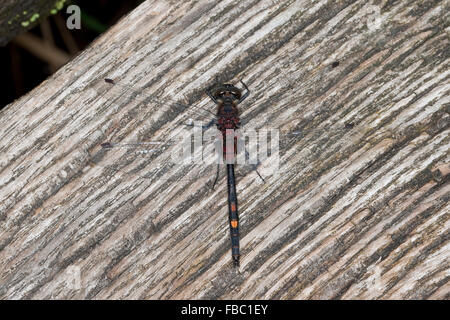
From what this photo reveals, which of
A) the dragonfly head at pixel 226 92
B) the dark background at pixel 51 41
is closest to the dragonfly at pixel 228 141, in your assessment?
the dragonfly head at pixel 226 92

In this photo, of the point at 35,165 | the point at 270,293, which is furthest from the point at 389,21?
the point at 35,165

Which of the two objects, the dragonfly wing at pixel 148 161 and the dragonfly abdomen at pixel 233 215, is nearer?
the dragonfly abdomen at pixel 233 215

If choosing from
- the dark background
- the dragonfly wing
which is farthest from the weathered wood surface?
the dark background

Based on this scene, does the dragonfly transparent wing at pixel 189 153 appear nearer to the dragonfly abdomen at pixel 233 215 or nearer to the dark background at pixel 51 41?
the dragonfly abdomen at pixel 233 215

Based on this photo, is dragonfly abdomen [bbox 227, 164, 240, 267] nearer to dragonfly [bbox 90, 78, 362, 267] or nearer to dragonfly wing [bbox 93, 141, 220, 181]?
dragonfly [bbox 90, 78, 362, 267]

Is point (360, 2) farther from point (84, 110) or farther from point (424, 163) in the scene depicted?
point (84, 110)

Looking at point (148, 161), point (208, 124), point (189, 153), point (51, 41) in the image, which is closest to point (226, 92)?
point (208, 124)
